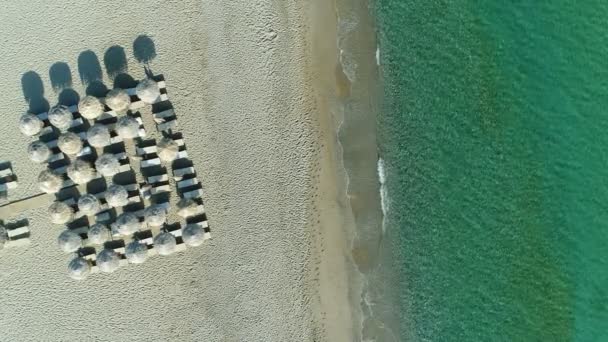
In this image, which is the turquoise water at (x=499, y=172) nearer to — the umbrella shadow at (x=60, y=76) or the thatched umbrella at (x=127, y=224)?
the thatched umbrella at (x=127, y=224)

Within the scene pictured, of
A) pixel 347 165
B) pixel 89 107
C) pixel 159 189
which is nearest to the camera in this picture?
pixel 89 107

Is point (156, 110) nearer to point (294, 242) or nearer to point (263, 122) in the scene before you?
point (263, 122)

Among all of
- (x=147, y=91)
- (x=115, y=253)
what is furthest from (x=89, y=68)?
(x=115, y=253)

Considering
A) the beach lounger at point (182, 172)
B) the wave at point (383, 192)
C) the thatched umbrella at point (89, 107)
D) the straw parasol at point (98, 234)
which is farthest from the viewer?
the wave at point (383, 192)

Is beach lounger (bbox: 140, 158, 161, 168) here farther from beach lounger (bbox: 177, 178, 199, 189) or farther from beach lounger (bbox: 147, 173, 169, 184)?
beach lounger (bbox: 177, 178, 199, 189)

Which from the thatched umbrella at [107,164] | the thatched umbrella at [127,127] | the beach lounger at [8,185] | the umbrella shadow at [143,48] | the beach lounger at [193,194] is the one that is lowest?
the beach lounger at [193,194]

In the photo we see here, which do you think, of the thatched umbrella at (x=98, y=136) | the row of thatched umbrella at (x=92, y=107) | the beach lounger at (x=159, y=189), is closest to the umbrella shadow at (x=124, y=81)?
the row of thatched umbrella at (x=92, y=107)

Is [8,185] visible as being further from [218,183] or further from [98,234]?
[218,183]
